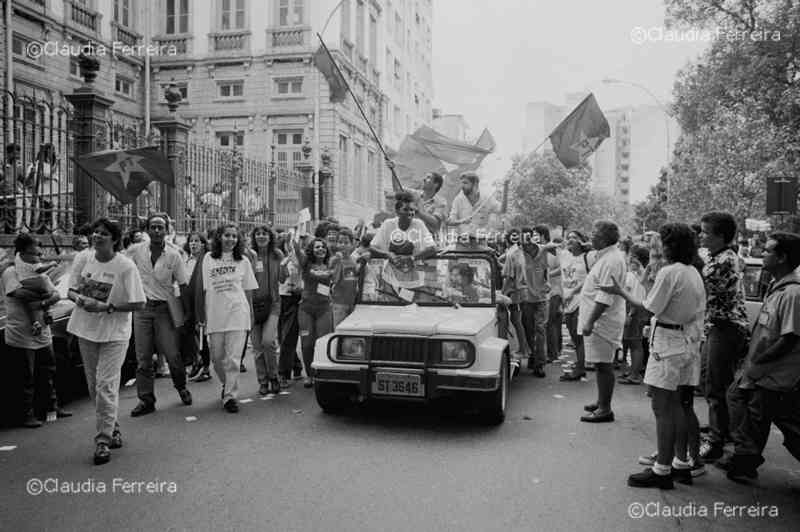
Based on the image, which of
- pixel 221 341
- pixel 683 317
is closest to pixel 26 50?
pixel 221 341

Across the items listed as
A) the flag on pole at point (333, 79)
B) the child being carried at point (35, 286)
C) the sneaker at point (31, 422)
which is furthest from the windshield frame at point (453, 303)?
the flag on pole at point (333, 79)

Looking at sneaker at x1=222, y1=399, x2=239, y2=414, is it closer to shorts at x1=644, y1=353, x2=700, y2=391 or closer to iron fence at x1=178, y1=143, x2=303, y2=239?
shorts at x1=644, y1=353, x2=700, y2=391

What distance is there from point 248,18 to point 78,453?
2973 centimetres

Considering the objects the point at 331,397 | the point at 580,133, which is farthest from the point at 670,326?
the point at 580,133

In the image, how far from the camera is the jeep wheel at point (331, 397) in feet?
21.3

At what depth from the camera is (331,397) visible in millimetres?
6598

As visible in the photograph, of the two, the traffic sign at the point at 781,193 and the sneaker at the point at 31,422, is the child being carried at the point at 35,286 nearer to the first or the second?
the sneaker at the point at 31,422

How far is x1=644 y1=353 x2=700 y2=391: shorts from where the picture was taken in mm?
4719

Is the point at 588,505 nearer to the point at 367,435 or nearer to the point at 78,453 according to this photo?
the point at 367,435

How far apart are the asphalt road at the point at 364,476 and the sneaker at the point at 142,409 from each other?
0.30 feet

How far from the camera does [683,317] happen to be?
4.76m

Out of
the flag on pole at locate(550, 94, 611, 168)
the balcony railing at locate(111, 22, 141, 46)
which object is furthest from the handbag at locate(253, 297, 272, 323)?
the balcony railing at locate(111, 22, 141, 46)

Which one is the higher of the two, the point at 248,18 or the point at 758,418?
the point at 248,18

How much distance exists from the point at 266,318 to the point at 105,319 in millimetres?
2486
